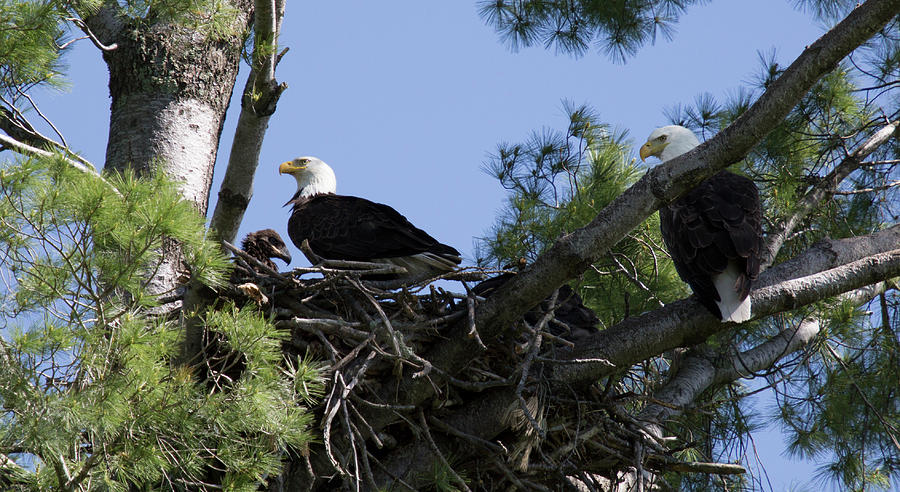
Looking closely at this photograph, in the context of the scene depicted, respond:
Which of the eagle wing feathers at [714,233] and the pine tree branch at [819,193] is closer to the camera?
the eagle wing feathers at [714,233]

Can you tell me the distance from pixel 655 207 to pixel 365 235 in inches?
77.9

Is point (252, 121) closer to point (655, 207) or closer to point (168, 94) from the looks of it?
point (168, 94)

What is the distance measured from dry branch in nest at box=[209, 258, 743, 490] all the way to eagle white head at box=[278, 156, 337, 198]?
220 centimetres

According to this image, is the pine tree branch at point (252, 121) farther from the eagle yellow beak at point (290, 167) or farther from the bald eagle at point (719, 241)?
the eagle yellow beak at point (290, 167)

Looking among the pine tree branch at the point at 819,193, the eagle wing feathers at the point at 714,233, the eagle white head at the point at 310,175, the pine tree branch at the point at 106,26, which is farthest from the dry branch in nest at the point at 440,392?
the eagle white head at the point at 310,175

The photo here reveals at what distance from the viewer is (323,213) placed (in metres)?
4.95

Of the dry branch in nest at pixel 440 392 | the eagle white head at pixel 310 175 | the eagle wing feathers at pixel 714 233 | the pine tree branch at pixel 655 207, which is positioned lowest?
the dry branch in nest at pixel 440 392

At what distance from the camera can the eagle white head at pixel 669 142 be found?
5750 mm

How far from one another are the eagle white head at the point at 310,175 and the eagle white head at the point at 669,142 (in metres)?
1.99

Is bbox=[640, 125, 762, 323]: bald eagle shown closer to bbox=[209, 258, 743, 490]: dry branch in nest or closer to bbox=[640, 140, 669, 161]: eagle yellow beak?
bbox=[209, 258, 743, 490]: dry branch in nest

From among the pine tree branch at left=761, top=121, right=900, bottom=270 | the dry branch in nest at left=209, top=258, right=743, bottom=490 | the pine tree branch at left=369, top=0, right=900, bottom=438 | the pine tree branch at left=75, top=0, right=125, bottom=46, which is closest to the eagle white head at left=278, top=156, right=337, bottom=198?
the pine tree branch at left=75, top=0, right=125, bottom=46

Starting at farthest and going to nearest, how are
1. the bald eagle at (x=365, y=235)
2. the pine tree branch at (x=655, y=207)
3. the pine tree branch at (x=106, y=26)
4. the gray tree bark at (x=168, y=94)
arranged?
the bald eagle at (x=365, y=235), the pine tree branch at (x=106, y=26), the gray tree bark at (x=168, y=94), the pine tree branch at (x=655, y=207)

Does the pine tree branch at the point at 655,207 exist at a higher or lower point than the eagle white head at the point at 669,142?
lower

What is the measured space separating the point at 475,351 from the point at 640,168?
2232mm
